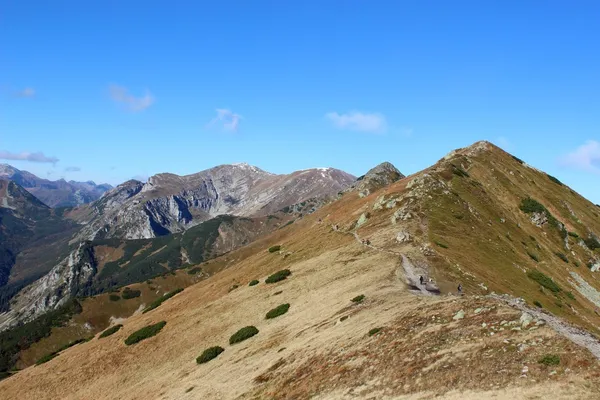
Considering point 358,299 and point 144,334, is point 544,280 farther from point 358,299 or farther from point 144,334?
point 144,334

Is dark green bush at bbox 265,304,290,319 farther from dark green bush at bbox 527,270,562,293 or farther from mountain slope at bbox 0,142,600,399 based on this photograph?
dark green bush at bbox 527,270,562,293

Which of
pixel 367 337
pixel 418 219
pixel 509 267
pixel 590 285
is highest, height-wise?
pixel 418 219

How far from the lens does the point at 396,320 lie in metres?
31.1

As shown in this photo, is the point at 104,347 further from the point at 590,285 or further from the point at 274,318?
the point at 590,285

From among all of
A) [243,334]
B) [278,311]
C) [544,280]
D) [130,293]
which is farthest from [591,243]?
[130,293]

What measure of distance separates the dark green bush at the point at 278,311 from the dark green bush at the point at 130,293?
159859 mm

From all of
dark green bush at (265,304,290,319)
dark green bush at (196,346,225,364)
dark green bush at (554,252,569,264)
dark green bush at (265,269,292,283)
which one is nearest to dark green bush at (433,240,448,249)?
dark green bush at (265,269,292,283)

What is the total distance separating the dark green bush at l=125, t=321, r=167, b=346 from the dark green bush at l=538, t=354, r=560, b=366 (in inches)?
1977

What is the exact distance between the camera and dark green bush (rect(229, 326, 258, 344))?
4372 centimetres

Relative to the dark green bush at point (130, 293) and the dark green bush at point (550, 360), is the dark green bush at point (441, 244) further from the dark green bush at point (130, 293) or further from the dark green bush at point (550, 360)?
the dark green bush at point (130, 293)

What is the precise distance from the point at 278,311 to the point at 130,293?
6486 inches

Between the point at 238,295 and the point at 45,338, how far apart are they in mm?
125123

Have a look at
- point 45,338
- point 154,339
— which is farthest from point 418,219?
point 45,338

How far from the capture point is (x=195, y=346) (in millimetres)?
48375
